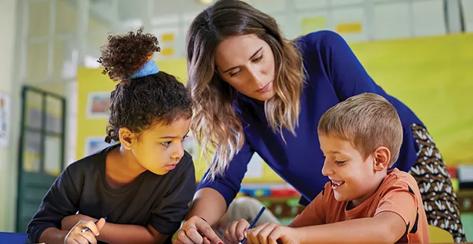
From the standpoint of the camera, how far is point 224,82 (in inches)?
45.2

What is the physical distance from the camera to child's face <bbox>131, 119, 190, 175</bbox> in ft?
3.06

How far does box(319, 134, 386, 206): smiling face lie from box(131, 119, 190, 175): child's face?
0.92 feet

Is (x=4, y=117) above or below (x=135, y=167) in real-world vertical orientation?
above

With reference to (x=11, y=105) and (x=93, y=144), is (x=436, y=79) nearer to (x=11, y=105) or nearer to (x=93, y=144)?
(x=93, y=144)

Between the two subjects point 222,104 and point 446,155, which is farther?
point 446,155

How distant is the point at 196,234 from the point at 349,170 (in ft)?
0.88

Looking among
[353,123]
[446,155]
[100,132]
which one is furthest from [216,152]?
[100,132]

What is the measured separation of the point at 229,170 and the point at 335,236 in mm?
484

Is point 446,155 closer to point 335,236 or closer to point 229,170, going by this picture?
point 229,170

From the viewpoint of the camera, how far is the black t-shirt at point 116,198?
962 mm

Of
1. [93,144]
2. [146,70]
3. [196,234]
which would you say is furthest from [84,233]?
[93,144]

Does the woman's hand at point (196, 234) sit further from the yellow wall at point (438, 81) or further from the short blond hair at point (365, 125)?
the yellow wall at point (438, 81)

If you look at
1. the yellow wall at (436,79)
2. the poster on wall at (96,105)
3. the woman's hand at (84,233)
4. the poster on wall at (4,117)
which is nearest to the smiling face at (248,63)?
the woman's hand at (84,233)

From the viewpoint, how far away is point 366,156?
817mm
